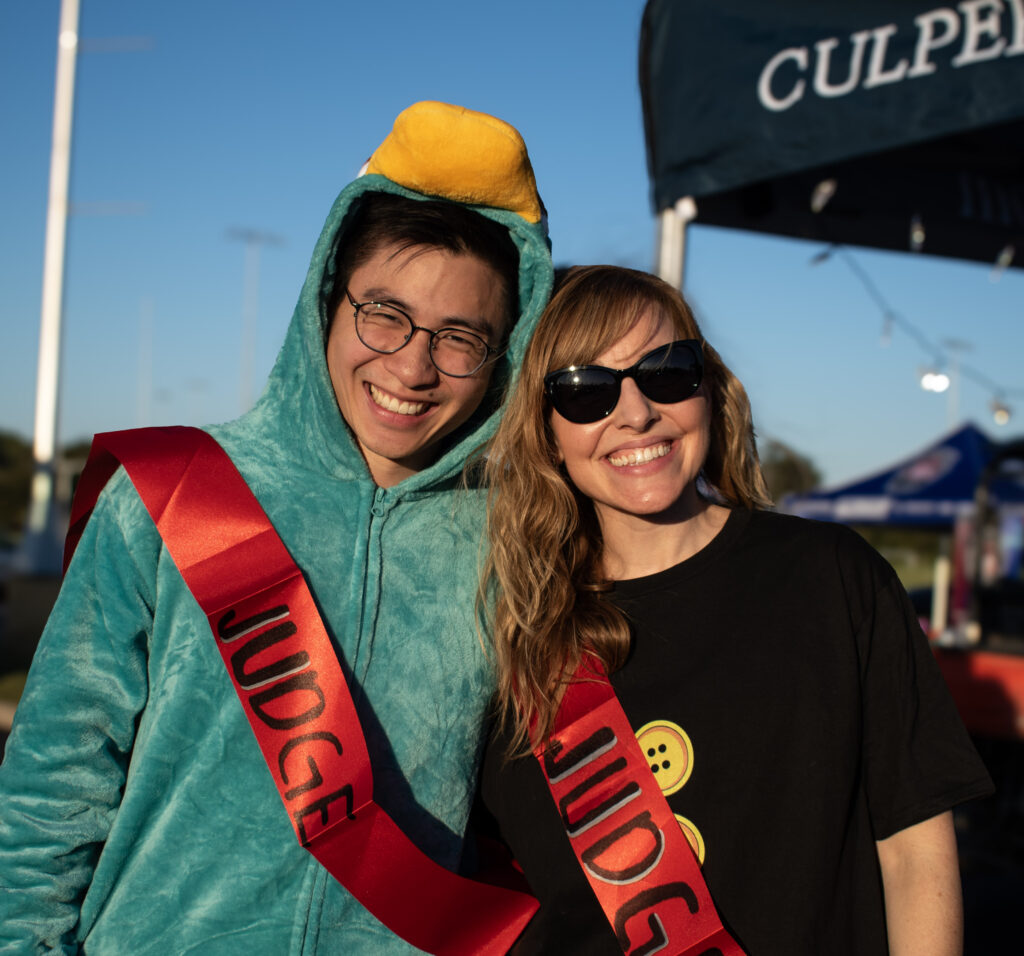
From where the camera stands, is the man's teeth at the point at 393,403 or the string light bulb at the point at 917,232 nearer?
Result: the man's teeth at the point at 393,403

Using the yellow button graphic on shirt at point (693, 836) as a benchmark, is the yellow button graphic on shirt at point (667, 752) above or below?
above

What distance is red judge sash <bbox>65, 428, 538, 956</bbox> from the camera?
176 centimetres

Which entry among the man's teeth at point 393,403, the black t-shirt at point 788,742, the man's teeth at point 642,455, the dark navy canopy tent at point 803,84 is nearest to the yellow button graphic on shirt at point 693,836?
the black t-shirt at point 788,742

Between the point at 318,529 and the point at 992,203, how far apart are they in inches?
160

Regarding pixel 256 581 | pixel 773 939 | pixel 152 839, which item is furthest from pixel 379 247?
pixel 773 939

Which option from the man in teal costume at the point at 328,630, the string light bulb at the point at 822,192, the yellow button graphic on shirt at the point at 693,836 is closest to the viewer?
the man in teal costume at the point at 328,630

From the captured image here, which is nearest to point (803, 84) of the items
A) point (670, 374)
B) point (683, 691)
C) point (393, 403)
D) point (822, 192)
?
point (822, 192)

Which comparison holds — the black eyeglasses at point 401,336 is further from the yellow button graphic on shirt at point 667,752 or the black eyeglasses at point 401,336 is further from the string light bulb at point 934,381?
the string light bulb at point 934,381

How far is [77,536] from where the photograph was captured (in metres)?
1.90

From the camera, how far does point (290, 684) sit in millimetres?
1784

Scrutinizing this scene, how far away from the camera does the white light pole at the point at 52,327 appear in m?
10.5

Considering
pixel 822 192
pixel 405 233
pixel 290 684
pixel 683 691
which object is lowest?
pixel 683 691

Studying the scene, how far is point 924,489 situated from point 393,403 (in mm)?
13050

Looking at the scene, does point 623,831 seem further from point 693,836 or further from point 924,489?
point 924,489
